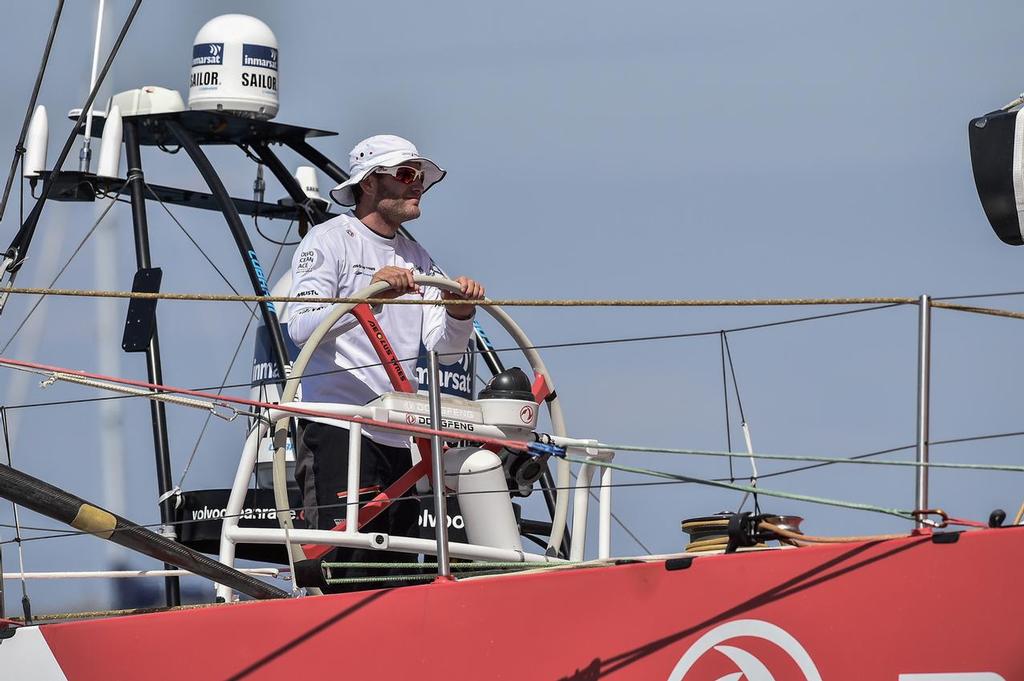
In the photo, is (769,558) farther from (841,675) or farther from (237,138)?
(237,138)

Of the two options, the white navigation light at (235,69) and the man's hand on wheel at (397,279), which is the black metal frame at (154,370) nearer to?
the white navigation light at (235,69)

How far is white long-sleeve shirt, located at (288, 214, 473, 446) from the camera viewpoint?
16.0 ft

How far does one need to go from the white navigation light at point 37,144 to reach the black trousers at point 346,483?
3.44m

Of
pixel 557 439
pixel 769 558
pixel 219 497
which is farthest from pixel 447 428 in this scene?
pixel 219 497

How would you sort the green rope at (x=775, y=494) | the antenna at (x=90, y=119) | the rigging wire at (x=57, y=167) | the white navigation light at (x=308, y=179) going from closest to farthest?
1. the green rope at (x=775, y=494)
2. the rigging wire at (x=57, y=167)
3. the antenna at (x=90, y=119)
4. the white navigation light at (x=308, y=179)

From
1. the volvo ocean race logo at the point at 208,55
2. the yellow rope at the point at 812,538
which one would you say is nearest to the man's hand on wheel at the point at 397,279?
the yellow rope at the point at 812,538

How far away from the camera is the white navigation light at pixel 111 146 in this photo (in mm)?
7938

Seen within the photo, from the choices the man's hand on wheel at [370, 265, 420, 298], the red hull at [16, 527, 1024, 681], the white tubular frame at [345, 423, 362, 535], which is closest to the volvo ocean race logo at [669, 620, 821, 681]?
the red hull at [16, 527, 1024, 681]

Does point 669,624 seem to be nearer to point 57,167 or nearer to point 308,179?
point 57,167

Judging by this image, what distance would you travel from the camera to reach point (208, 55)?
326 inches

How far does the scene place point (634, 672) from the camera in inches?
158

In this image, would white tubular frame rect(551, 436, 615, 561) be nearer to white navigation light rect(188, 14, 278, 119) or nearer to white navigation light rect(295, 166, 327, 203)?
white navigation light rect(188, 14, 278, 119)

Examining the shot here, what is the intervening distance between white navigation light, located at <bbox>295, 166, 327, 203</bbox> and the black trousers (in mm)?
5229

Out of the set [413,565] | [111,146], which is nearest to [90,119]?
[111,146]
